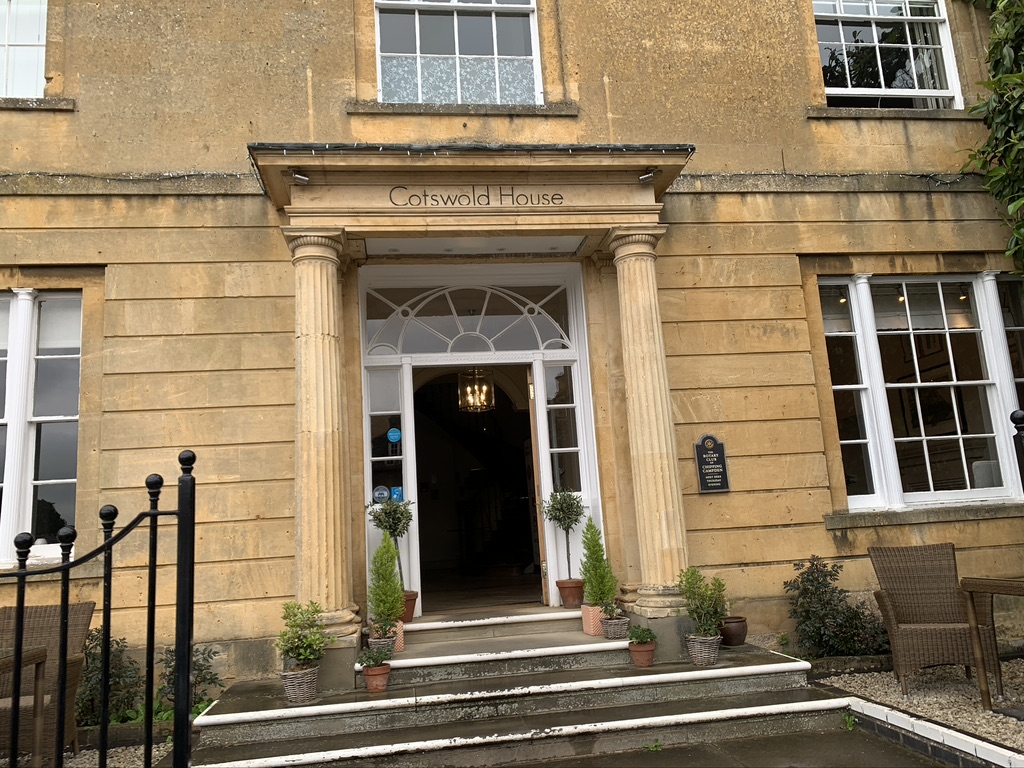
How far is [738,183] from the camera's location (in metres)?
7.56

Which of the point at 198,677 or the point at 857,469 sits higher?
the point at 857,469

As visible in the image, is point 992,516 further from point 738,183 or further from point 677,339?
point 738,183

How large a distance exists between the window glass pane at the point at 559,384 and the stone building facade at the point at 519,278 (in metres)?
0.04

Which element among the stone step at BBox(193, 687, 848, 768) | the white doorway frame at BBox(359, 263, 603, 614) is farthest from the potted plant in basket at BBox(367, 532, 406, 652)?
the white doorway frame at BBox(359, 263, 603, 614)

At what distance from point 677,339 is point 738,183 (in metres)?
1.75

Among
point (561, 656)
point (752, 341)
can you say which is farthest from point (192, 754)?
point (752, 341)

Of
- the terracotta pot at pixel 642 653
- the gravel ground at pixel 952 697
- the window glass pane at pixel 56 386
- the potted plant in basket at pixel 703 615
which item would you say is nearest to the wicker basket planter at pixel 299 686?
the terracotta pot at pixel 642 653

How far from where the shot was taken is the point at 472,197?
21.4ft

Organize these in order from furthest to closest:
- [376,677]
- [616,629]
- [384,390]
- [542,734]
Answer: [384,390] → [616,629] → [376,677] → [542,734]

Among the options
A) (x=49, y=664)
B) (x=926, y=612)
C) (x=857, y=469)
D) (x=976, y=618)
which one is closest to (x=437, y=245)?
(x=49, y=664)

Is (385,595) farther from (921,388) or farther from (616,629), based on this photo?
(921,388)

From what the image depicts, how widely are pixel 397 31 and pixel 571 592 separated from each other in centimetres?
567

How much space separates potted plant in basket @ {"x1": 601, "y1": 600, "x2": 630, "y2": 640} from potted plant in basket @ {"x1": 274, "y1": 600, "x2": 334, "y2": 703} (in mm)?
2182

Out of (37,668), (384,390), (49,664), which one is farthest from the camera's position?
(384,390)
